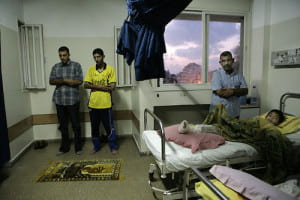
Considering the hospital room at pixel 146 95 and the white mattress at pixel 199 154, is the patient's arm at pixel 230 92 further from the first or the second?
the white mattress at pixel 199 154

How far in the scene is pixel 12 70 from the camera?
9.80ft

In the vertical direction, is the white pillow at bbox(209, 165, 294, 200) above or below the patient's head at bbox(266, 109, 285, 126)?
below

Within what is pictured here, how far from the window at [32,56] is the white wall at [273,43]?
3.51 meters

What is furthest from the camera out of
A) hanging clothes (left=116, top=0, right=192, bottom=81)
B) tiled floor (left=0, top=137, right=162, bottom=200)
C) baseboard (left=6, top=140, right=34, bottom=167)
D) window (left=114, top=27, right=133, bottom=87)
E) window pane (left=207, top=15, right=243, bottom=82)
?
window (left=114, top=27, right=133, bottom=87)

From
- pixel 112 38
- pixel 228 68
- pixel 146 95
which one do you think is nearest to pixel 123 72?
pixel 112 38

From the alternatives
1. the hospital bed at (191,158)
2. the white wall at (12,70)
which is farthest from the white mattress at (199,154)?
the white wall at (12,70)

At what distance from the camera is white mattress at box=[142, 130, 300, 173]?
1679 mm

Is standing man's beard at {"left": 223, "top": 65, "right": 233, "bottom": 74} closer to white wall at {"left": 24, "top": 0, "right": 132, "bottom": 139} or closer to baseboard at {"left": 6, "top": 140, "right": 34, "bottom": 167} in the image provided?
white wall at {"left": 24, "top": 0, "right": 132, "bottom": 139}

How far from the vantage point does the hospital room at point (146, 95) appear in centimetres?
186

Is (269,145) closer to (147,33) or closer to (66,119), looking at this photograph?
(147,33)

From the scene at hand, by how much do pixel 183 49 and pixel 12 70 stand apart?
2.61m

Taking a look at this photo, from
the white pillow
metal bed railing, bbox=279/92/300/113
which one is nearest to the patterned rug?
the white pillow

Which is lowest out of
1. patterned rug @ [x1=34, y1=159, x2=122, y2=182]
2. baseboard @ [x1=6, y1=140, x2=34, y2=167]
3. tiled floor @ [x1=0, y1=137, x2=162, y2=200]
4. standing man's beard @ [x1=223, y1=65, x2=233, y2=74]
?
tiled floor @ [x1=0, y1=137, x2=162, y2=200]

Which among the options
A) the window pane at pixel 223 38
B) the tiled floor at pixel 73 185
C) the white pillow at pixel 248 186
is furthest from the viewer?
the window pane at pixel 223 38
